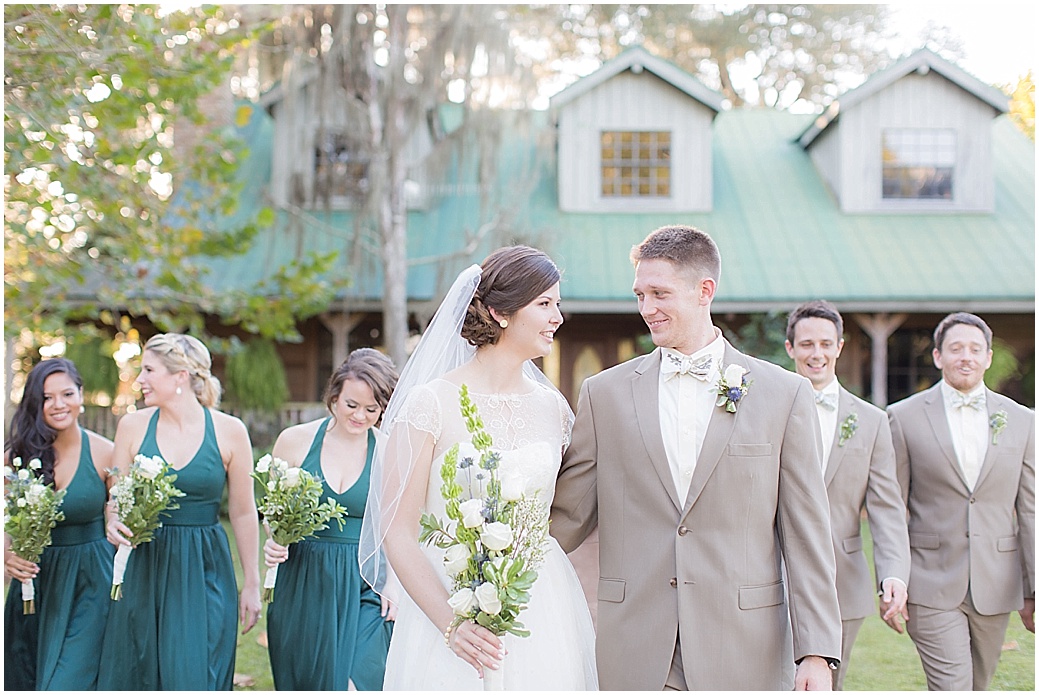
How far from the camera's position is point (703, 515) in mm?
3637

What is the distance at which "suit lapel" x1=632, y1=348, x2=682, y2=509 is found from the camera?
367 cm

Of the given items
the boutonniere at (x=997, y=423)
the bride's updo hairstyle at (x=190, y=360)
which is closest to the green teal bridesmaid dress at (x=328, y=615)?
the bride's updo hairstyle at (x=190, y=360)

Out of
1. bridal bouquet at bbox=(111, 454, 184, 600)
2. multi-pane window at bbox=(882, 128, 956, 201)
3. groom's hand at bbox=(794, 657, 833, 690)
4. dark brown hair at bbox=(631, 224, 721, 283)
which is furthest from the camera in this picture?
multi-pane window at bbox=(882, 128, 956, 201)

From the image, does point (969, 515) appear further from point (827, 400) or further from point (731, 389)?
point (731, 389)

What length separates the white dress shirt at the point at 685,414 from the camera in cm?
369

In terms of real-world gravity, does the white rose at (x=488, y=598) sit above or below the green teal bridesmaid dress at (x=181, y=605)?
above

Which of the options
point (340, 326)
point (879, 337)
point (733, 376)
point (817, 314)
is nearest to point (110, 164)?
point (340, 326)

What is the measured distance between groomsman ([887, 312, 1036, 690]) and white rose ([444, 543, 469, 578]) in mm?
3385

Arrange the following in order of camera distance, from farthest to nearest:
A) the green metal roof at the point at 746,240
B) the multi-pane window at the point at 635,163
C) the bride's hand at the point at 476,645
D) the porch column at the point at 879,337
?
the multi-pane window at the point at 635,163
the porch column at the point at 879,337
the green metal roof at the point at 746,240
the bride's hand at the point at 476,645

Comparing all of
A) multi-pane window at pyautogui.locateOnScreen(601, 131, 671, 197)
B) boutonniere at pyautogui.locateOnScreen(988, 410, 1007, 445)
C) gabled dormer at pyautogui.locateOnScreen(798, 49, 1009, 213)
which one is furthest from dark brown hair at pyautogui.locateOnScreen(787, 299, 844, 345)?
gabled dormer at pyautogui.locateOnScreen(798, 49, 1009, 213)

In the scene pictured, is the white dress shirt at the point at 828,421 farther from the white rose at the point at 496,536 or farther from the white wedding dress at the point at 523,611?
the white rose at the point at 496,536

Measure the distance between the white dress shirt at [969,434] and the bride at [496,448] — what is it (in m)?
2.68

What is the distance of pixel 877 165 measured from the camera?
1716 centimetres

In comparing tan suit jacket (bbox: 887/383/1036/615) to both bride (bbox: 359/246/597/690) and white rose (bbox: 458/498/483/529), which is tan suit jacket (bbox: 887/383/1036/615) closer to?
bride (bbox: 359/246/597/690)
